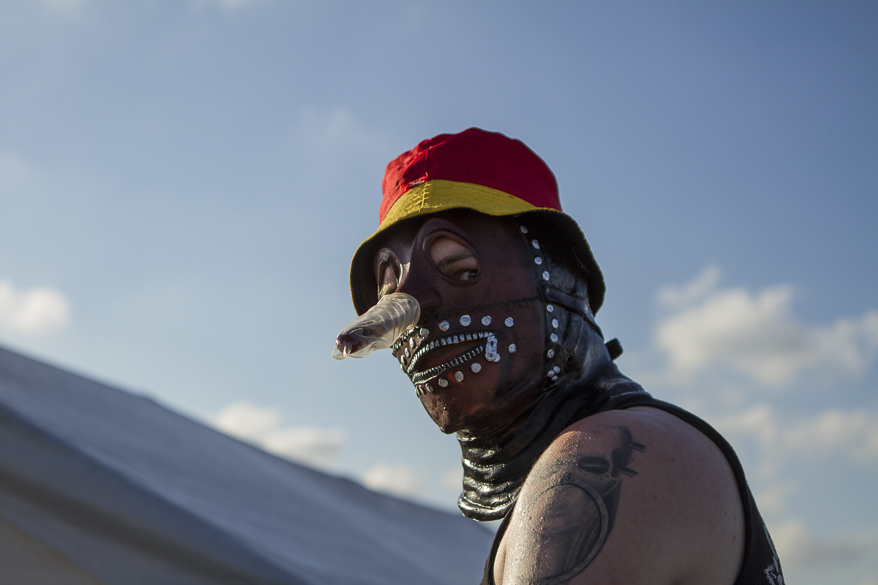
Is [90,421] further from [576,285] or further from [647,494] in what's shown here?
[647,494]

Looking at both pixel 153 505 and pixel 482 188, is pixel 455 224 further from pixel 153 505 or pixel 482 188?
pixel 153 505

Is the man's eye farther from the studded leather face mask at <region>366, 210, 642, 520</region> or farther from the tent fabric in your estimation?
the tent fabric

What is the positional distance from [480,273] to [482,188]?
0.31 meters

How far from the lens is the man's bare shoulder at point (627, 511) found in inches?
50.5

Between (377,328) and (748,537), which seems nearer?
(748,537)

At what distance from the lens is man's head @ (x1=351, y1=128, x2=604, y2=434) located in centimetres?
197

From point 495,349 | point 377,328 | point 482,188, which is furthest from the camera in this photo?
point 482,188

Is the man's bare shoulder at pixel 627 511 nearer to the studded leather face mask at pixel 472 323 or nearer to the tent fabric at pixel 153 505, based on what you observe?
the studded leather face mask at pixel 472 323

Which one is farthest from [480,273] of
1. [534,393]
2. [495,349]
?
[534,393]

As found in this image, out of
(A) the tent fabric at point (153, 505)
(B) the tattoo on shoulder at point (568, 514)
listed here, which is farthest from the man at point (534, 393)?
(A) the tent fabric at point (153, 505)

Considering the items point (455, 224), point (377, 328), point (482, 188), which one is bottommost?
point (377, 328)

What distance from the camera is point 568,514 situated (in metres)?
1.33

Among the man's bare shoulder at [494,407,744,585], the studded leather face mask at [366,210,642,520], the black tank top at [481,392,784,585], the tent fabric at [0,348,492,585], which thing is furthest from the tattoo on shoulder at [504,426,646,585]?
the tent fabric at [0,348,492,585]

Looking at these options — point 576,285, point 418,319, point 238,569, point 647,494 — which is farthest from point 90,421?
point 647,494
